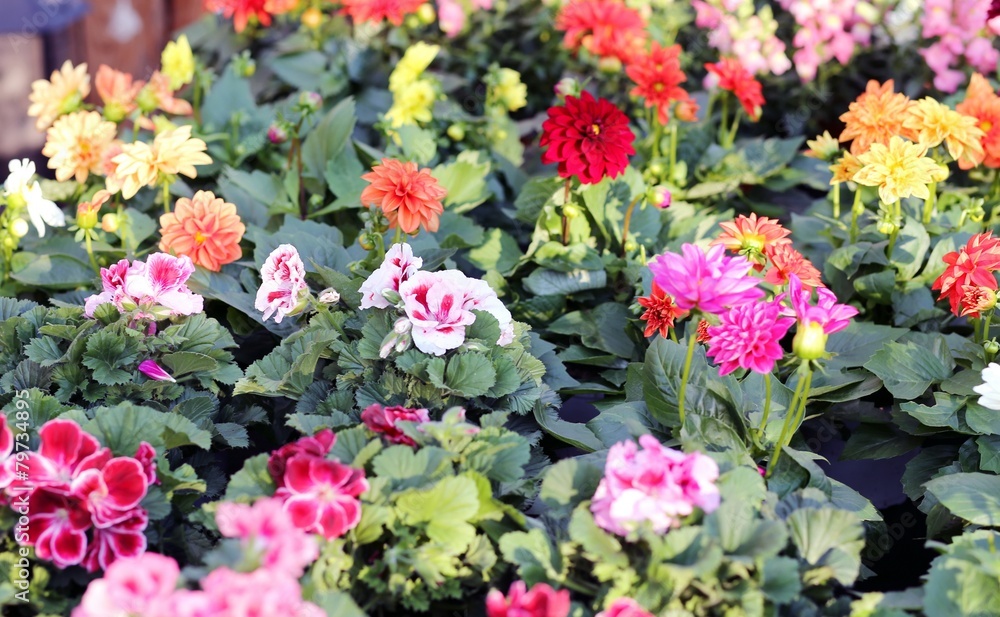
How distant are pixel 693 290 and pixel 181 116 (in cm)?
223

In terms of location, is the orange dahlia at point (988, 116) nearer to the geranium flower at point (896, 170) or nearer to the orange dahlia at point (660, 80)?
the geranium flower at point (896, 170)

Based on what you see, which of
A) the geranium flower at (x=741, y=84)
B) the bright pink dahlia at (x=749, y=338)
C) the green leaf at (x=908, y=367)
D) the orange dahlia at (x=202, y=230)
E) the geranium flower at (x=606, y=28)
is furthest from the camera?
the geranium flower at (x=606, y=28)

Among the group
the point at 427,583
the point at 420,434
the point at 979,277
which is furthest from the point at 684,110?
the point at 427,583

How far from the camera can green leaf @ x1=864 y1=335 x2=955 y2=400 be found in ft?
5.38

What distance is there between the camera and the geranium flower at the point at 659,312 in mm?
1664

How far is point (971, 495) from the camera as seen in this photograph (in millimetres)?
1372

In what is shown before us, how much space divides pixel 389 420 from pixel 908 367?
0.97m

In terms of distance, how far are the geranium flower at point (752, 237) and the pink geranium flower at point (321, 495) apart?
2.56ft

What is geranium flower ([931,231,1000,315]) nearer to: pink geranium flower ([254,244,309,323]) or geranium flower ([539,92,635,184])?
geranium flower ([539,92,635,184])

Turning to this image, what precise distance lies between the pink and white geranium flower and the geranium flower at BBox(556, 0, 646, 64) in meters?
1.49

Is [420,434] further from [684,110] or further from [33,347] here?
[684,110]

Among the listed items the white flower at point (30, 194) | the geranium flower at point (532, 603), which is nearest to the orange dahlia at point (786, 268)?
the geranium flower at point (532, 603)

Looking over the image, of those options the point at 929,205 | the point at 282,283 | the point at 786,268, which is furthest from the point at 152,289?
the point at 929,205

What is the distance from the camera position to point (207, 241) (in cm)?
179
